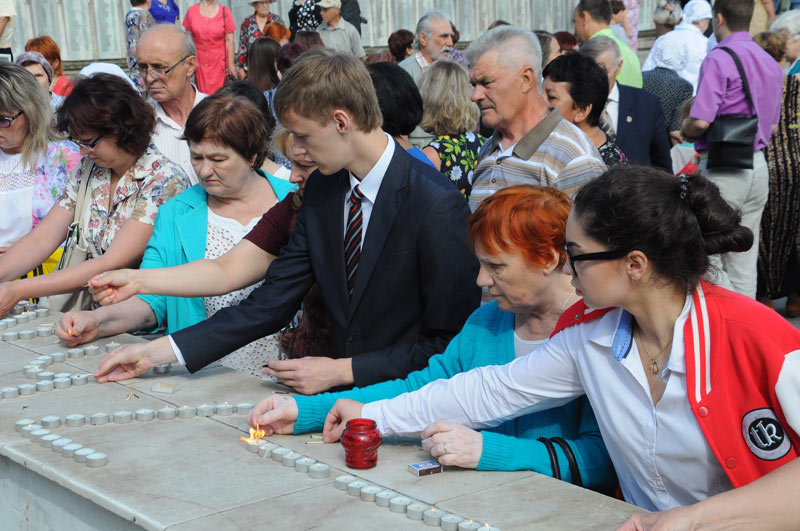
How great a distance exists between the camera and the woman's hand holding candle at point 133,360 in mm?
3379

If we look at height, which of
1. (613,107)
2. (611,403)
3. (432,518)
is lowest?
(432,518)

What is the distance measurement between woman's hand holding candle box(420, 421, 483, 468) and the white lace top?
1652mm

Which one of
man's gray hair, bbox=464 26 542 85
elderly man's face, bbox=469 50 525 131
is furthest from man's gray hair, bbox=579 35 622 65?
elderly man's face, bbox=469 50 525 131

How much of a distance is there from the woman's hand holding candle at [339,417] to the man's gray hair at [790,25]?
6.19 m

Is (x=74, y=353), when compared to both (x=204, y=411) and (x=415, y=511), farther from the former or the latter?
(x=415, y=511)

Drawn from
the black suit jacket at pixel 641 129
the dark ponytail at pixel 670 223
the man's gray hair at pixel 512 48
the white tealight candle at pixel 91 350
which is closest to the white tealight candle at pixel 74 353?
the white tealight candle at pixel 91 350

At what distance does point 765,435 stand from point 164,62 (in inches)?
178

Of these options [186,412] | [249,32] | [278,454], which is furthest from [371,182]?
[249,32]

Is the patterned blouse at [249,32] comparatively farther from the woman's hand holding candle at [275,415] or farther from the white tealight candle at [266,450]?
the white tealight candle at [266,450]

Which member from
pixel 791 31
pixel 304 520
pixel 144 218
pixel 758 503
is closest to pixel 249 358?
pixel 144 218

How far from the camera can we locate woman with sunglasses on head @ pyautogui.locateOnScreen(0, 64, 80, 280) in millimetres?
5180

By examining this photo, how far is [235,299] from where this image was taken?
410cm

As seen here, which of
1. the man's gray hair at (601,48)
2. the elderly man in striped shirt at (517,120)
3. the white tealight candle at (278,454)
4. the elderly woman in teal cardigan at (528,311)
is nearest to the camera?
the white tealight candle at (278,454)

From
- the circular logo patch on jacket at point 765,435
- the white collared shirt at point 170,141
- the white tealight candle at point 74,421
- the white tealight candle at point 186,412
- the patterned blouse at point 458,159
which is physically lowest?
the white tealight candle at point 186,412
